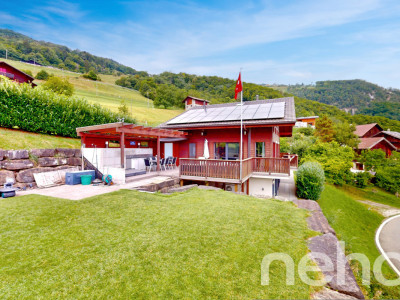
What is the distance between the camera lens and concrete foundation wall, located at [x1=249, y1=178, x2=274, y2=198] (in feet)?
37.4

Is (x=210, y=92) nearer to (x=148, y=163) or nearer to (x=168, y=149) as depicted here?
(x=168, y=149)

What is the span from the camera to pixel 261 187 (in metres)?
11.6

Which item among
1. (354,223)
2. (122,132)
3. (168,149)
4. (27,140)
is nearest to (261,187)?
(354,223)

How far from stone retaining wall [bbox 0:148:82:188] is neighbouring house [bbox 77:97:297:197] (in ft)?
4.26

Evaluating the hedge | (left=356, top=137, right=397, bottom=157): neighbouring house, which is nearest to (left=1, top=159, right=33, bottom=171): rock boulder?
the hedge

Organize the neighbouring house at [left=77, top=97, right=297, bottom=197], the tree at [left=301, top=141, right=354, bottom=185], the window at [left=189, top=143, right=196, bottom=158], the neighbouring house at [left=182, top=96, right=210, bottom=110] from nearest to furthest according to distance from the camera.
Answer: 1. the neighbouring house at [left=77, top=97, right=297, bottom=197]
2. the window at [left=189, top=143, right=196, bottom=158]
3. the tree at [left=301, top=141, right=354, bottom=185]
4. the neighbouring house at [left=182, top=96, right=210, bottom=110]

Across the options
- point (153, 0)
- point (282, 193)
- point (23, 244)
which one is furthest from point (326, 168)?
point (153, 0)

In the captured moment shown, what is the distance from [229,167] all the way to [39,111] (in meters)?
11.5

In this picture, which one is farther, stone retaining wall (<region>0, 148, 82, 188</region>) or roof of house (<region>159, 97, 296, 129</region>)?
roof of house (<region>159, 97, 296, 129</region>)

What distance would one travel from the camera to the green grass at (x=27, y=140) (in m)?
9.22

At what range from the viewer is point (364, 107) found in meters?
85.4

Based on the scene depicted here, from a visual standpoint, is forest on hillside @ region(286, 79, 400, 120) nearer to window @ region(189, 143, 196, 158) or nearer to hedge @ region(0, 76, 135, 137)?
window @ region(189, 143, 196, 158)

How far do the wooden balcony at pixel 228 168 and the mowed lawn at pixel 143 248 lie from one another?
3.12 m

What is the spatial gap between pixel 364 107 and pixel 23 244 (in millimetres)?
114075
